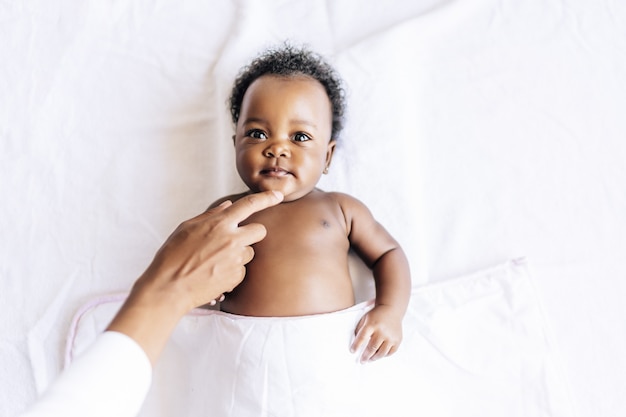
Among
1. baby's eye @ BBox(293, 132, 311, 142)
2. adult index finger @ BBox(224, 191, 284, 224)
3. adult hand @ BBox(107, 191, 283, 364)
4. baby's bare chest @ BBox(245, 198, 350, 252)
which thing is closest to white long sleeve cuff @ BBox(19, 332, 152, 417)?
adult hand @ BBox(107, 191, 283, 364)

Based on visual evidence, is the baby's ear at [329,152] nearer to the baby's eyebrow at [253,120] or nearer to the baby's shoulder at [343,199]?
the baby's shoulder at [343,199]

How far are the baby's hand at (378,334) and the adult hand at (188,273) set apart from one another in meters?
0.27

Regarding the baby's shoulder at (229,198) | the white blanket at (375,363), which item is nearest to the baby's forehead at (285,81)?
the baby's shoulder at (229,198)

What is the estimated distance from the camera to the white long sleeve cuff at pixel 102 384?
731mm

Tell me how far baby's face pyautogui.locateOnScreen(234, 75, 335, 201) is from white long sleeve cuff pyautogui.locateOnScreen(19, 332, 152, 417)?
44cm

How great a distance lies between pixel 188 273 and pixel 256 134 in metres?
A: 0.36

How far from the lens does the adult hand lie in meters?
0.83

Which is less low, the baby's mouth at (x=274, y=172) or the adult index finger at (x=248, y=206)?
the baby's mouth at (x=274, y=172)

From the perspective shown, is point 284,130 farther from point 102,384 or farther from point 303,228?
point 102,384

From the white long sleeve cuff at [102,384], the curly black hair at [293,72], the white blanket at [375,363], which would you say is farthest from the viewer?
the curly black hair at [293,72]

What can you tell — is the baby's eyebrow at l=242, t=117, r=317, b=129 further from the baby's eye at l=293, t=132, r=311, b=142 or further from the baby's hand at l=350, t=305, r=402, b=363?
the baby's hand at l=350, t=305, r=402, b=363

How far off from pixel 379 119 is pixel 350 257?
0.33 meters

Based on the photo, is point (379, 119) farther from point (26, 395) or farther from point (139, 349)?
point (26, 395)

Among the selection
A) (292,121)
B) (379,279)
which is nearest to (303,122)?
(292,121)
